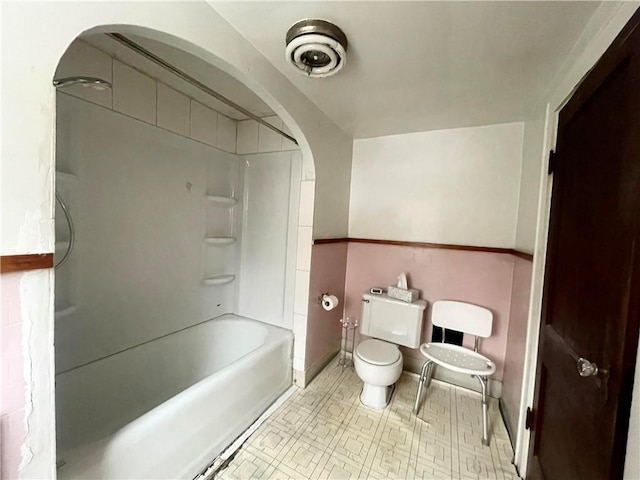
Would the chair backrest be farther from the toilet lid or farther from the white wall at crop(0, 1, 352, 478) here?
the white wall at crop(0, 1, 352, 478)

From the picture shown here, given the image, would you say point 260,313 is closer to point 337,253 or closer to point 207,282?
point 207,282

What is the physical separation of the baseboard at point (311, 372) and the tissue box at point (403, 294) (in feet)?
2.59

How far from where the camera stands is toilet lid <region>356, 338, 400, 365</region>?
183 cm

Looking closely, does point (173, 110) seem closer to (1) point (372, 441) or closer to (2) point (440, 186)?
(2) point (440, 186)

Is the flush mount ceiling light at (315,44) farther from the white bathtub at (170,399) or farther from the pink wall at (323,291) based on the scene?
the white bathtub at (170,399)

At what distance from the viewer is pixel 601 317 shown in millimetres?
775

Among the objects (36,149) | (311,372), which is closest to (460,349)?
(311,372)

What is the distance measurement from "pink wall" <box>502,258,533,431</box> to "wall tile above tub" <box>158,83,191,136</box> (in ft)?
7.88

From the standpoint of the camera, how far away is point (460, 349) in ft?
6.27

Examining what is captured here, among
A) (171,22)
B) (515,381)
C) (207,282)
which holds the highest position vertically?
(171,22)

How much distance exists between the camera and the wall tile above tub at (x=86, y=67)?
1331 millimetres

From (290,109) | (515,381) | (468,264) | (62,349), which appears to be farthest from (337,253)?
(62,349)

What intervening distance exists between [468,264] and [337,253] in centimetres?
105

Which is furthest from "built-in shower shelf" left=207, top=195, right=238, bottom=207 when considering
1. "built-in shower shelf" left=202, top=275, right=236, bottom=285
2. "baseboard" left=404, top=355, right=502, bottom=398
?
"baseboard" left=404, top=355, right=502, bottom=398
